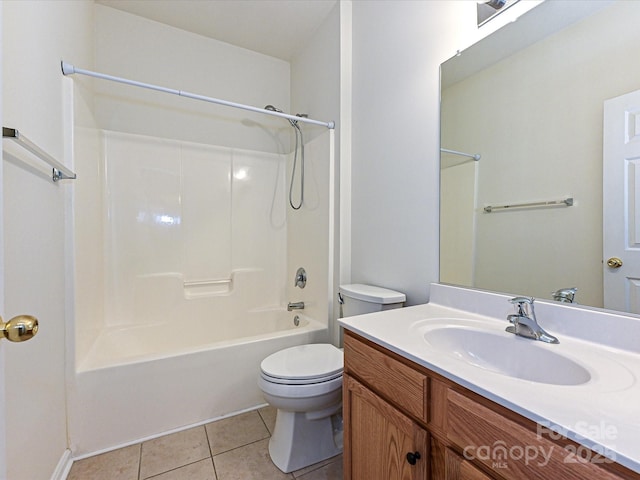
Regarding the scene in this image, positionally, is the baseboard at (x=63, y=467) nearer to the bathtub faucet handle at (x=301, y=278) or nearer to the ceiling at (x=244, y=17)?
the bathtub faucet handle at (x=301, y=278)

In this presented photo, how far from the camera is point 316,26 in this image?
84.9 inches

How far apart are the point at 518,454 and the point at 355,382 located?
0.54m

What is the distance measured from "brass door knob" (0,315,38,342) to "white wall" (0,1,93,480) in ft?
1.59

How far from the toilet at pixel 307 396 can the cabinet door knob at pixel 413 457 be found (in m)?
0.58

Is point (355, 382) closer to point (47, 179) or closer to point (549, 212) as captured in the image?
point (549, 212)

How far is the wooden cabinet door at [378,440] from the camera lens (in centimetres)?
77

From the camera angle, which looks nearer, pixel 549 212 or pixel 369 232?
pixel 549 212

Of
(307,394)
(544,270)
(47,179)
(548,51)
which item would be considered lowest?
(307,394)

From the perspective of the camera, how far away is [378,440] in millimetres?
903

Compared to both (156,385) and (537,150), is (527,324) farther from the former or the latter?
(156,385)

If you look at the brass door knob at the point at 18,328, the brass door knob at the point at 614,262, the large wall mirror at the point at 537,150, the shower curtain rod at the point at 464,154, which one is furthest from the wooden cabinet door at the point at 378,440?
the shower curtain rod at the point at 464,154

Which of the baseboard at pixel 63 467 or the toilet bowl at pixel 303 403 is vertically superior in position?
the toilet bowl at pixel 303 403

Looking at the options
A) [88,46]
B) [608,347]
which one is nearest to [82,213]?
[88,46]

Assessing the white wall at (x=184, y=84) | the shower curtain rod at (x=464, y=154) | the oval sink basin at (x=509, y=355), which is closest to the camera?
the oval sink basin at (x=509, y=355)
